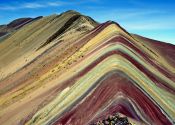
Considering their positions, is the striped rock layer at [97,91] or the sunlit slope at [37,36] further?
the sunlit slope at [37,36]

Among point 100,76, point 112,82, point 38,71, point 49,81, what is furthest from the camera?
point 38,71

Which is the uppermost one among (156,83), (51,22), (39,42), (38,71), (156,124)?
(51,22)

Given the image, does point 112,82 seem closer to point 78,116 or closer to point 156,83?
point 78,116

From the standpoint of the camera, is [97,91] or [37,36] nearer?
[97,91]

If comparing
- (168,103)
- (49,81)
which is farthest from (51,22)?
(168,103)

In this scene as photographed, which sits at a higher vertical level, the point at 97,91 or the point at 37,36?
the point at 37,36

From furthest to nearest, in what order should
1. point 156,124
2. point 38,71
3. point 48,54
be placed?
point 48,54, point 38,71, point 156,124

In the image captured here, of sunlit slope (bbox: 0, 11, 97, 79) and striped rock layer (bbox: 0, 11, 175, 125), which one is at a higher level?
sunlit slope (bbox: 0, 11, 97, 79)

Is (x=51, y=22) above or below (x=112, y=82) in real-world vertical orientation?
above

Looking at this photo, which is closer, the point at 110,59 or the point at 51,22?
the point at 110,59

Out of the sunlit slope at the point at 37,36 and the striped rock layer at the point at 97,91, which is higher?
the sunlit slope at the point at 37,36

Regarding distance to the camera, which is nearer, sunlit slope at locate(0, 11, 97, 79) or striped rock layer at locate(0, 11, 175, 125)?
striped rock layer at locate(0, 11, 175, 125)
